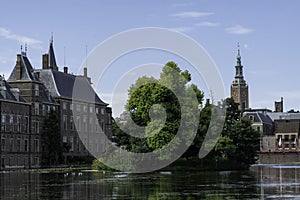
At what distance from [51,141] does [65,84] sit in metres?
15.0

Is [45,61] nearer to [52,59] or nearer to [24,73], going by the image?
[52,59]

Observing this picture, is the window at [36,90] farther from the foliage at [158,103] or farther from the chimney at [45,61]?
the foliage at [158,103]

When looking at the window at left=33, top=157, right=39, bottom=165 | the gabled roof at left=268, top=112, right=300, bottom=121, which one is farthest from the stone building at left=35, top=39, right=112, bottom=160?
the gabled roof at left=268, top=112, right=300, bottom=121

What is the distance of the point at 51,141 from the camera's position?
84.5m

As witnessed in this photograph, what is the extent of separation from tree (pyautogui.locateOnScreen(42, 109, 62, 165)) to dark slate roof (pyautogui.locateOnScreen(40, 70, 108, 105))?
7.48m

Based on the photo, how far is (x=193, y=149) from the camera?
63375mm

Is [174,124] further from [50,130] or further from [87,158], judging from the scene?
[87,158]

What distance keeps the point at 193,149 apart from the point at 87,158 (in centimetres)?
3610

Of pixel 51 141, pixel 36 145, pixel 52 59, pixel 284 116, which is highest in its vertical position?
pixel 52 59

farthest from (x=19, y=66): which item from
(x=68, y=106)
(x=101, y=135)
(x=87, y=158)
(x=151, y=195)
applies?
(x=151, y=195)

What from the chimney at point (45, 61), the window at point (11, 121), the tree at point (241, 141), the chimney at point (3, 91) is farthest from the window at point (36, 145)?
the tree at point (241, 141)

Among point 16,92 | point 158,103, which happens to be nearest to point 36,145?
point 16,92

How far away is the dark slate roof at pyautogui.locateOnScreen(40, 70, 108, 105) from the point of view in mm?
93625

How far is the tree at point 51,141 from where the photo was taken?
277 feet
